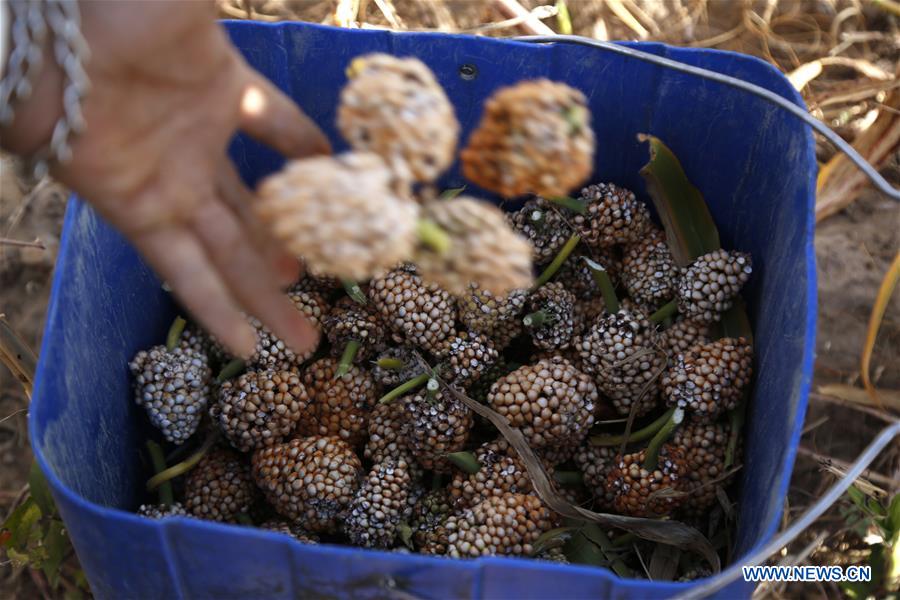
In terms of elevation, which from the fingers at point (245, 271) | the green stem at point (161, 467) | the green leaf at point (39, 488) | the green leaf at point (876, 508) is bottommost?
the green leaf at point (39, 488)

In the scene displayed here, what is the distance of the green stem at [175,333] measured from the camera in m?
1.17

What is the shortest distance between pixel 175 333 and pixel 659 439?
2.11 feet

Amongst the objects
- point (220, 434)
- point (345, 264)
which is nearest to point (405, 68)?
point (345, 264)

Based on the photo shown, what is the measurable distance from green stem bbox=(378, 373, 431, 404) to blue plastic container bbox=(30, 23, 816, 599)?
12.3 inches

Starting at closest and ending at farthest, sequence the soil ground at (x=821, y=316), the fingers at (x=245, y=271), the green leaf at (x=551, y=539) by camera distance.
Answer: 1. the fingers at (x=245, y=271)
2. the green leaf at (x=551, y=539)
3. the soil ground at (x=821, y=316)

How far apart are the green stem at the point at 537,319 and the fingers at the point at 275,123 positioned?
385mm

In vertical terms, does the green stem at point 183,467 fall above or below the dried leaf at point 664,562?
below

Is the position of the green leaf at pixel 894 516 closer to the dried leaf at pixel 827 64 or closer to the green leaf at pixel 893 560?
the green leaf at pixel 893 560

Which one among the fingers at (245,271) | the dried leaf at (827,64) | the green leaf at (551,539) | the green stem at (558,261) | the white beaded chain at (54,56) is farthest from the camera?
the dried leaf at (827,64)

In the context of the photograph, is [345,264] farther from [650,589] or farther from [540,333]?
[540,333]

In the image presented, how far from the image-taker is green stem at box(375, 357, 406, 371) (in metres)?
1.12

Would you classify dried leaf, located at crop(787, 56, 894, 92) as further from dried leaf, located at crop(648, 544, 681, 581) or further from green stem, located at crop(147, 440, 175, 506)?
green stem, located at crop(147, 440, 175, 506)

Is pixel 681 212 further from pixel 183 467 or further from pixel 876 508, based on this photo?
pixel 183 467

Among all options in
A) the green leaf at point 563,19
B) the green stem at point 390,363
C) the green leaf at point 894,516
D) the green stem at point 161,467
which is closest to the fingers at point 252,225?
the green stem at point 390,363
